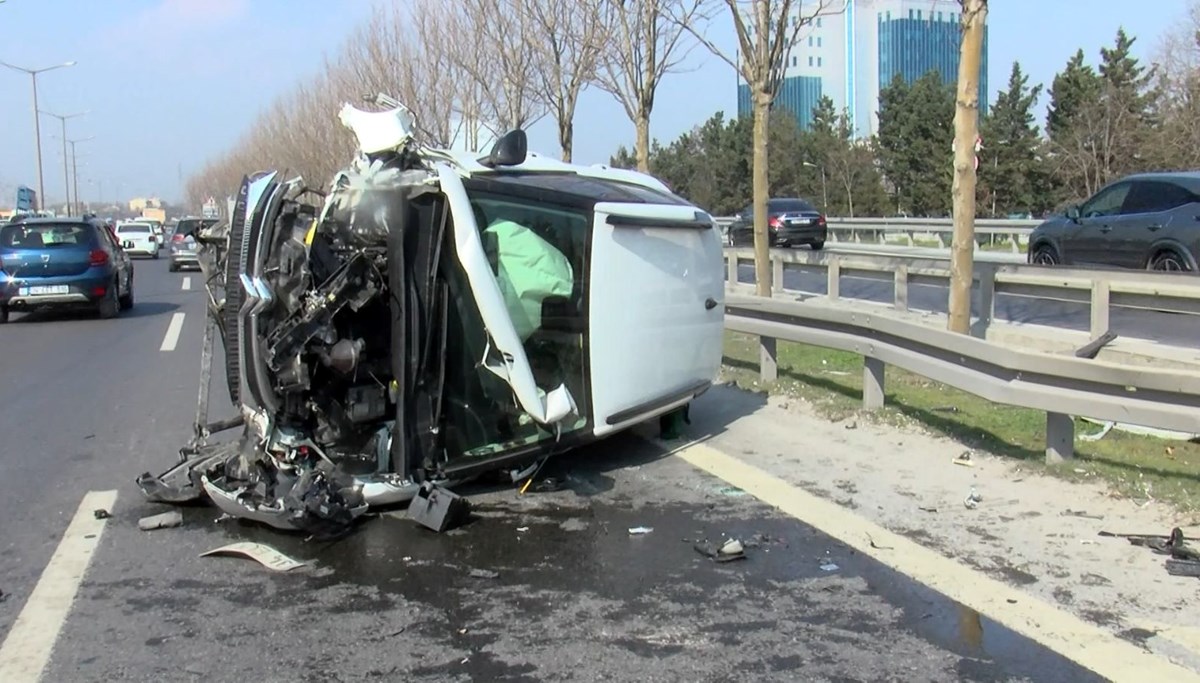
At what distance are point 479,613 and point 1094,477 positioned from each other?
3.80 meters

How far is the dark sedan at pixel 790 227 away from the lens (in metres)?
33.4

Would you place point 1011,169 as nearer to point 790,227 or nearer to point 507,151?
point 790,227

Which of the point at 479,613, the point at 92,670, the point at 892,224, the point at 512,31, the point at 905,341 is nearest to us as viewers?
the point at 92,670

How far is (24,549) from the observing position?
5641 mm

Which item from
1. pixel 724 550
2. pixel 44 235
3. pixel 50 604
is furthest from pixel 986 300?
pixel 44 235

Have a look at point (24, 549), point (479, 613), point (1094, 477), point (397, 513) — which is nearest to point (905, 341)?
point (1094, 477)

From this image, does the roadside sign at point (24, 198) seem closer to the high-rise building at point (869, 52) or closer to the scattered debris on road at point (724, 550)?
the high-rise building at point (869, 52)

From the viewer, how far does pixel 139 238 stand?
162 feet

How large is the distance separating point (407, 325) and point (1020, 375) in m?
3.74

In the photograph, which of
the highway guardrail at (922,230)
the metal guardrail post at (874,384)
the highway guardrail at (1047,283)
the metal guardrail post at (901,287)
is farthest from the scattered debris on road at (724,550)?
the highway guardrail at (922,230)

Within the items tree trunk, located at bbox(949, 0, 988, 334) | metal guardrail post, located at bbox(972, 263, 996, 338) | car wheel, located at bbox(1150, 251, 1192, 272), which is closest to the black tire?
metal guardrail post, located at bbox(972, 263, 996, 338)

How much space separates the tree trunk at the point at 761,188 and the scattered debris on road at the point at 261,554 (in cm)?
996

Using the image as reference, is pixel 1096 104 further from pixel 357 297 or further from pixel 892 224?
pixel 357 297

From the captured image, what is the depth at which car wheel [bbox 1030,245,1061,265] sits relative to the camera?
1761 centimetres
